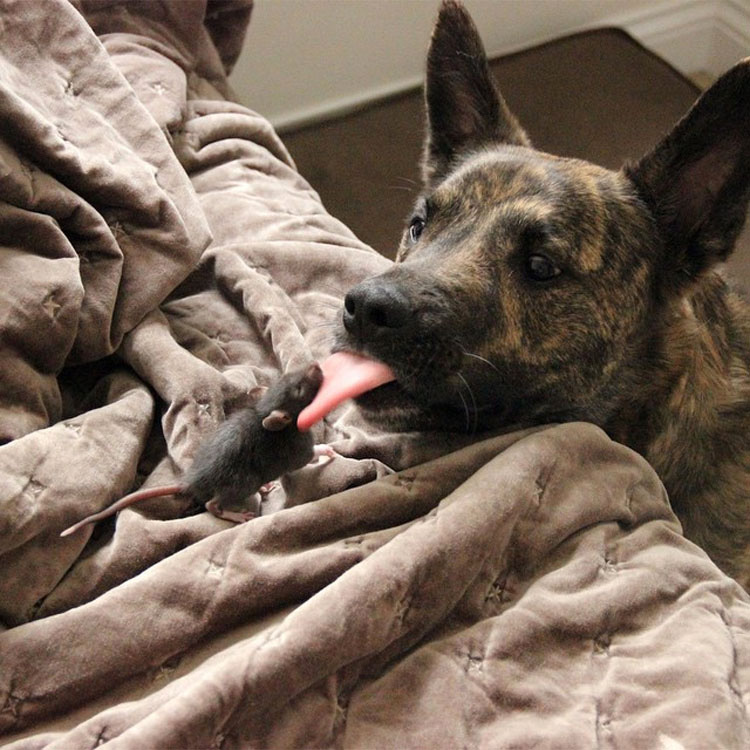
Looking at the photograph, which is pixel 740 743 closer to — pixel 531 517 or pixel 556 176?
pixel 531 517

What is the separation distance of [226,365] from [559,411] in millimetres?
680

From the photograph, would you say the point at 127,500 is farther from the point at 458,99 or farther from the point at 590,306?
the point at 458,99

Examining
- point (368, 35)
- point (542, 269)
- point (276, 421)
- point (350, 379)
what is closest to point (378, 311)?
point (350, 379)

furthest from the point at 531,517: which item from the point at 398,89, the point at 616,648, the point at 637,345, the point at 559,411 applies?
the point at 398,89

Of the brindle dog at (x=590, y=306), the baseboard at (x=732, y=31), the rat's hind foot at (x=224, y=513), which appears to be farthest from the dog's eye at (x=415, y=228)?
the baseboard at (x=732, y=31)

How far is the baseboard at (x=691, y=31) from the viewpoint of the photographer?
395cm

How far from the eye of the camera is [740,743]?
1.15m

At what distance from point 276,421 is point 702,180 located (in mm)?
931

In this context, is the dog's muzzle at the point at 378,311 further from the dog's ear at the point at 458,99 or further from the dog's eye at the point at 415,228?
the dog's ear at the point at 458,99

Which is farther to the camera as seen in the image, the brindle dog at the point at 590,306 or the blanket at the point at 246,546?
the brindle dog at the point at 590,306

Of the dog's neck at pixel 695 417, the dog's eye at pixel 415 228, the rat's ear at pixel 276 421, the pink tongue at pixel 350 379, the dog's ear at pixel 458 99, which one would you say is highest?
the dog's ear at pixel 458 99

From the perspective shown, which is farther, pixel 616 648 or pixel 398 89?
pixel 398 89

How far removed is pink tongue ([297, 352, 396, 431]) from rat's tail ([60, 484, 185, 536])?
0.23 metres

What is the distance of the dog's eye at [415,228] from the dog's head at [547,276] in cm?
5
